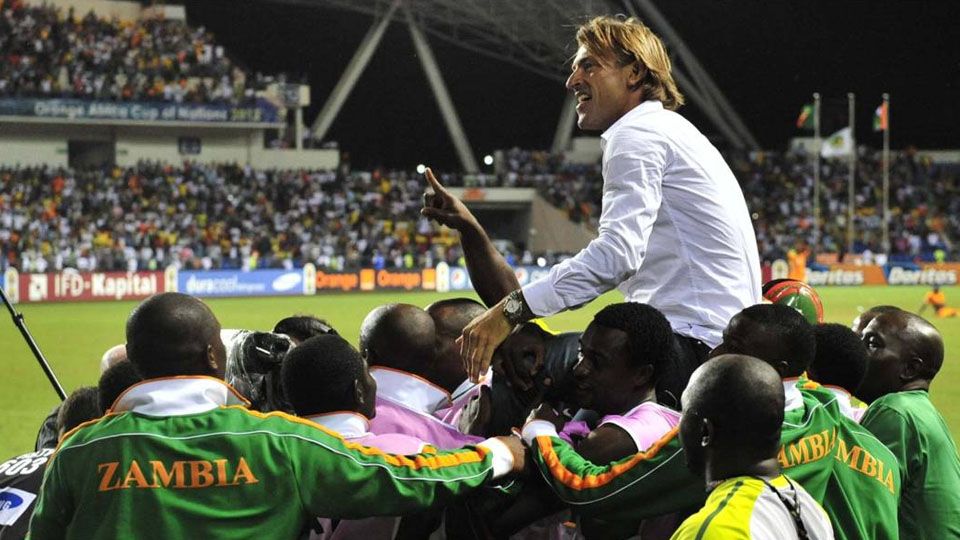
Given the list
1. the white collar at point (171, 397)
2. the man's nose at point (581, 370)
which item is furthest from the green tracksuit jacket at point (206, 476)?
the man's nose at point (581, 370)

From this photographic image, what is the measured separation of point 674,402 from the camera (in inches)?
140

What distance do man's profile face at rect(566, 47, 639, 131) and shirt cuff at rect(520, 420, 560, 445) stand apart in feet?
3.50

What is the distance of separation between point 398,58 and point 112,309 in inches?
1393

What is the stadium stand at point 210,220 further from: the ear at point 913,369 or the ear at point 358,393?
the ear at point 358,393

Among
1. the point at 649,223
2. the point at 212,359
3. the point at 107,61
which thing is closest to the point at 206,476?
the point at 212,359

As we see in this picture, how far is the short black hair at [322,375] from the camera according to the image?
3135 millimetres

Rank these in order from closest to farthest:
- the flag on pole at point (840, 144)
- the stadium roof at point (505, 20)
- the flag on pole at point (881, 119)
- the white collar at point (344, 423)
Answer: the white collar at point (344, 423)
the flag on pole at point (881, 119)
the flag on pole at point (840, 144)
the stadium roof at point (505, 20)

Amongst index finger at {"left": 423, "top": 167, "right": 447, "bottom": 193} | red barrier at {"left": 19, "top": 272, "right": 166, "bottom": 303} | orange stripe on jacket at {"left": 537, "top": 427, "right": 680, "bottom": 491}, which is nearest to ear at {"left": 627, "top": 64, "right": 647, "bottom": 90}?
index finger at {"left": 423, "top": 167, "right": 447, "bottom": 193}

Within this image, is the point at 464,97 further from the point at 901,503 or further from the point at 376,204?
the point at 901,503

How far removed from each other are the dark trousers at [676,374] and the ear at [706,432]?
82cm

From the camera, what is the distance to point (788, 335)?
10.9 feet

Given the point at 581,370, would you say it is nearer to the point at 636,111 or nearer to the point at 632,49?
the point at 636,111

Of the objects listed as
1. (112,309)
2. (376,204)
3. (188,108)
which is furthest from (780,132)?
(112,309)

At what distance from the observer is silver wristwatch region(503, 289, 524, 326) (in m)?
3.47
